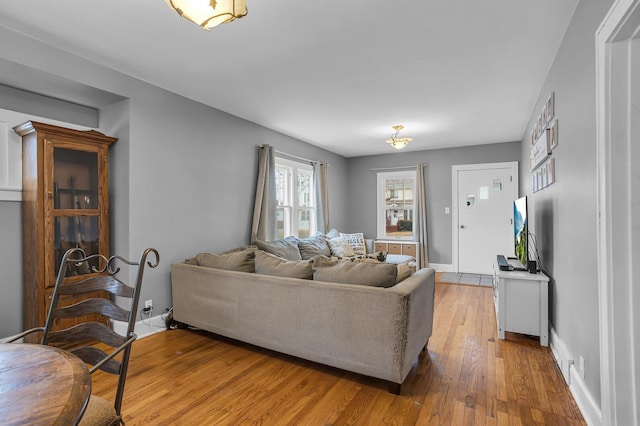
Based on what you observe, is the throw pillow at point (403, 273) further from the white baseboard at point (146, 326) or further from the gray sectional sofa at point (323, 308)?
the white baseboard at point (146, 326)

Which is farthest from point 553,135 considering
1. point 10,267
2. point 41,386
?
point 10,267

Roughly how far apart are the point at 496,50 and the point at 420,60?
571 millimetres

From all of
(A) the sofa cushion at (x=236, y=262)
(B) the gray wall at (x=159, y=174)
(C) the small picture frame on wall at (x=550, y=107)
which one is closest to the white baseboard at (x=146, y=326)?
(B) the gray wall at (x=159, y=174)

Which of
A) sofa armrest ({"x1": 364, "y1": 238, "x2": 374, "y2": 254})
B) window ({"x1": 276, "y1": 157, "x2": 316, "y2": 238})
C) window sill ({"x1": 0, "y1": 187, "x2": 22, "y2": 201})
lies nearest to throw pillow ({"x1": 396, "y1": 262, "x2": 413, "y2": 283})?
window ({"x1": 276, "y1": 157, "x2": 316, "y2": 238})

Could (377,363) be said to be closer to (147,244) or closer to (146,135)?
(147,244)

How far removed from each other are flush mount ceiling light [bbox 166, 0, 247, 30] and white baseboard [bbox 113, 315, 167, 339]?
2.70 meters

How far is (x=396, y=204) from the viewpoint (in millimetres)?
6832

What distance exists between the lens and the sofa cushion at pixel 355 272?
223 cm

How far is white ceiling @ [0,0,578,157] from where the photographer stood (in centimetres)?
204

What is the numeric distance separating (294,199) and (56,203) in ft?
10.8

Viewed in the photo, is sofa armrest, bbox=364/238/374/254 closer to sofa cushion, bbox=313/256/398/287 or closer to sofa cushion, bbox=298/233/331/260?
sofa cushion, bbox=298/233/331/260

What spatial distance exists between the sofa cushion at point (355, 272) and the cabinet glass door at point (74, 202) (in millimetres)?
2052

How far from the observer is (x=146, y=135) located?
3.12 m

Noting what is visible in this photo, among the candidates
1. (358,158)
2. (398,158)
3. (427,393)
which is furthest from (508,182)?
(427,393)
